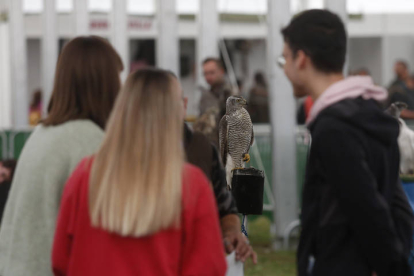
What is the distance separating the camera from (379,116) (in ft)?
8.54

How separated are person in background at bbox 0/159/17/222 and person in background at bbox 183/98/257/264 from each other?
12.9 feet

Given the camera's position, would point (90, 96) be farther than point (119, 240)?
Yes

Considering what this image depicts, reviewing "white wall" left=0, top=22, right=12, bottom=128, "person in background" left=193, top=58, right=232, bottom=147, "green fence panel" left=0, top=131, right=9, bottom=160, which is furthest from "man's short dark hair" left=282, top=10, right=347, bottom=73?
"white wall" left=0, top=22, right=12, bottom=128

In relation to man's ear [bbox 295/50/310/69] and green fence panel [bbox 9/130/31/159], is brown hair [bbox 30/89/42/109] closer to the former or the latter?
green fence panel [bbox 9/130/31/159]

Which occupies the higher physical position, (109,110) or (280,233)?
(109,110)

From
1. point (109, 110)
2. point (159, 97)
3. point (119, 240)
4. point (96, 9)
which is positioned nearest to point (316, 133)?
point (159, 97)

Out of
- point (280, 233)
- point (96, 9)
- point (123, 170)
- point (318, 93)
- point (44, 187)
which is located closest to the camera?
point (123, 170)

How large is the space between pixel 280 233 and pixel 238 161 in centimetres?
572

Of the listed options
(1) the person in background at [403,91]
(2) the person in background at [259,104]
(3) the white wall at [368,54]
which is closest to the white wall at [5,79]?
(2) the person in background at [259,104]

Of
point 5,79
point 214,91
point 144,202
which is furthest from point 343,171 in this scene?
point 5,79

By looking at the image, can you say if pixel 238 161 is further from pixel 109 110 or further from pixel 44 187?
pixel 44 187

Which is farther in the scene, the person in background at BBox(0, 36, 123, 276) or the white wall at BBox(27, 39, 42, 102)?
the white wall at BBox(27, 39, 42, 102)

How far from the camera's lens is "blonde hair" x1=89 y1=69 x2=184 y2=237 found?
2449 mm

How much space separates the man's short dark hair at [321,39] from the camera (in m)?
2.66
